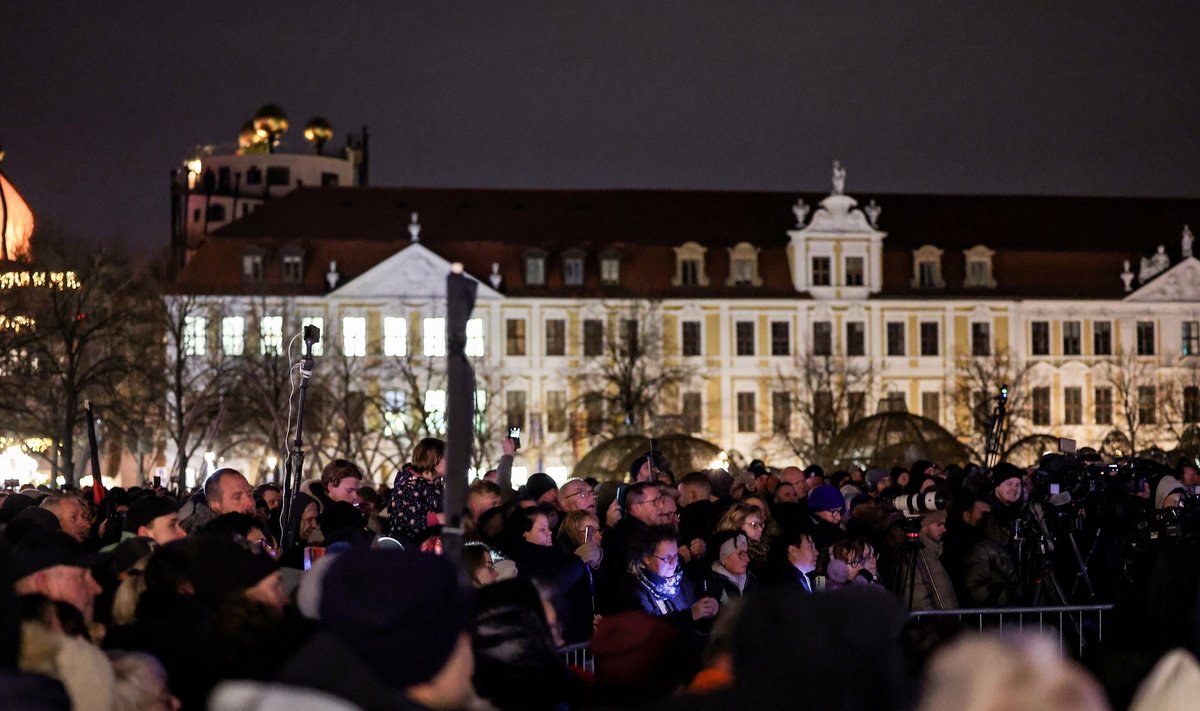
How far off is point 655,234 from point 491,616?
71.8m

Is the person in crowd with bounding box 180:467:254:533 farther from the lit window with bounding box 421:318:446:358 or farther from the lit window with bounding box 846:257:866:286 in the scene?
the lit window with bounding box 846:257:866:286

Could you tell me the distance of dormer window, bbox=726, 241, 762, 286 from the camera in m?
76.2

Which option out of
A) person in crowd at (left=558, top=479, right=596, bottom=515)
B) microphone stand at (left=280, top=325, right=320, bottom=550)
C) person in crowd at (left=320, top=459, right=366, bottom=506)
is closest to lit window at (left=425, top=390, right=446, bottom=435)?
microphone stand at (left=280, top=325, right=320, bottom=550)

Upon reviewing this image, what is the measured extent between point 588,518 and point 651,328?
60771 mm

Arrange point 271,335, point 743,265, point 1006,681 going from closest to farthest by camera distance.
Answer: point 1006,681
point 271,335
point 743,265

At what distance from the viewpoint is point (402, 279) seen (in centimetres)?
7281

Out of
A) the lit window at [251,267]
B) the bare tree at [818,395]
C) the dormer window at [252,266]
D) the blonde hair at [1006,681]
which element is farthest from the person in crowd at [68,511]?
the lit window at [251,267]

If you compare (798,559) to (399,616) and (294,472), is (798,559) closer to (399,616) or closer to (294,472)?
(294,472)

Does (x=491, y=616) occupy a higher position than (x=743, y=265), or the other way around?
(x=743, y=265)

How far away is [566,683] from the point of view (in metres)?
6.49

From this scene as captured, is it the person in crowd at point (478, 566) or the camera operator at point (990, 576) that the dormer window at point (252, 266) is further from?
the person in crowd at point (478, 566)

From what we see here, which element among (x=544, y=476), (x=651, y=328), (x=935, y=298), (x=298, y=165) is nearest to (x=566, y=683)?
(x=544, y=476)

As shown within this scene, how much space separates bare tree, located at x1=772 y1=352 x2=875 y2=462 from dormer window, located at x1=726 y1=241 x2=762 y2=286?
378 centimetres

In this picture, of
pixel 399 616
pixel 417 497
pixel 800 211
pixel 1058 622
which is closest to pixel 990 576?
pixel 1058 622
